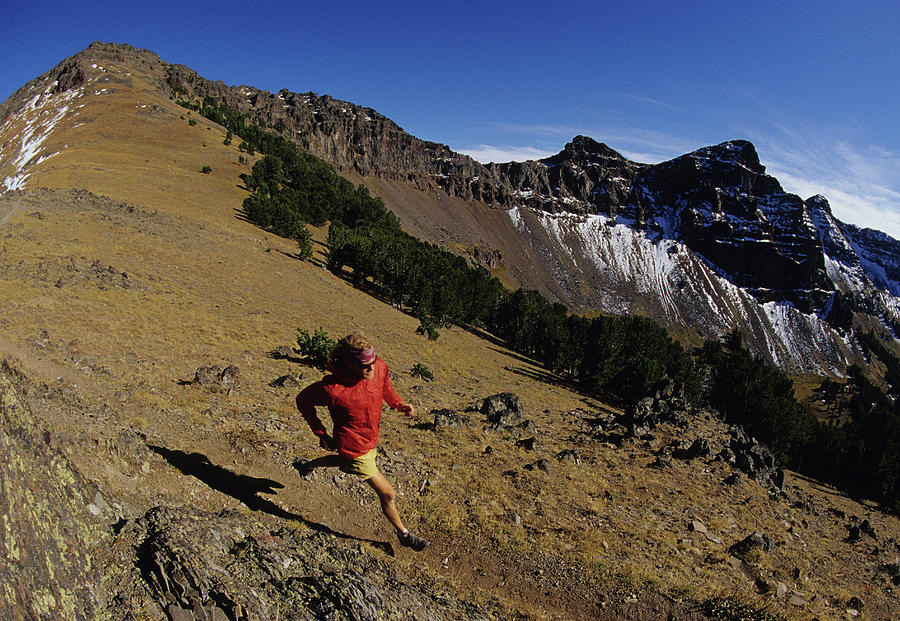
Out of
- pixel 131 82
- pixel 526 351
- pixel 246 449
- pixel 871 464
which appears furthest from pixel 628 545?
pixel 131 82

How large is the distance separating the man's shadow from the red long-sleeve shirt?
2144 millimetres

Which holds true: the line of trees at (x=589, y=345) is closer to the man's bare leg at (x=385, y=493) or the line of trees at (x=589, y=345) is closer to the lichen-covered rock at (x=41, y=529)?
the man's bare leg at (x=385, y=493)

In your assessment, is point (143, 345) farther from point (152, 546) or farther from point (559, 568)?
point (559, 568)

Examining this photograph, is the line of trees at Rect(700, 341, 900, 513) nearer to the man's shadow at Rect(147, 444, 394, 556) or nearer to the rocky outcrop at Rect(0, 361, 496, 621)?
the man's shadow at Rect(147, 444, 394, 556)

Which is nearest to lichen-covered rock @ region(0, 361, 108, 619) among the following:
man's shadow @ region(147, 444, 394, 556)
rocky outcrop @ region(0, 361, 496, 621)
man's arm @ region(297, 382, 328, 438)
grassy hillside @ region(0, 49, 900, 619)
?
rocky outcrop @ region(0, 361, 496, 621)

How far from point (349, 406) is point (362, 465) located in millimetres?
1016

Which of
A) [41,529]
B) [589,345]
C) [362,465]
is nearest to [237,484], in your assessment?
[362,465]

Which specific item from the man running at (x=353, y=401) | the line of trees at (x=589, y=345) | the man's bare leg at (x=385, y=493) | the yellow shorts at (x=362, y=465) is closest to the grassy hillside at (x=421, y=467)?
the man's bare leg at (x=385, y=493)

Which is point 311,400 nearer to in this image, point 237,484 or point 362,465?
point 362,465

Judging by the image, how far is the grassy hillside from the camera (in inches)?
309

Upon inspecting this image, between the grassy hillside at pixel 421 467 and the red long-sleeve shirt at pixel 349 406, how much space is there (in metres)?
2.06

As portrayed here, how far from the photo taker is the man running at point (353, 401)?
637 cm

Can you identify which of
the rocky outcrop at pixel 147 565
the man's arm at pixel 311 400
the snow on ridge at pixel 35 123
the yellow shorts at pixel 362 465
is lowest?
the rocky outcrop at pixel 147 565

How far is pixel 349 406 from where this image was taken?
6.54 meters
